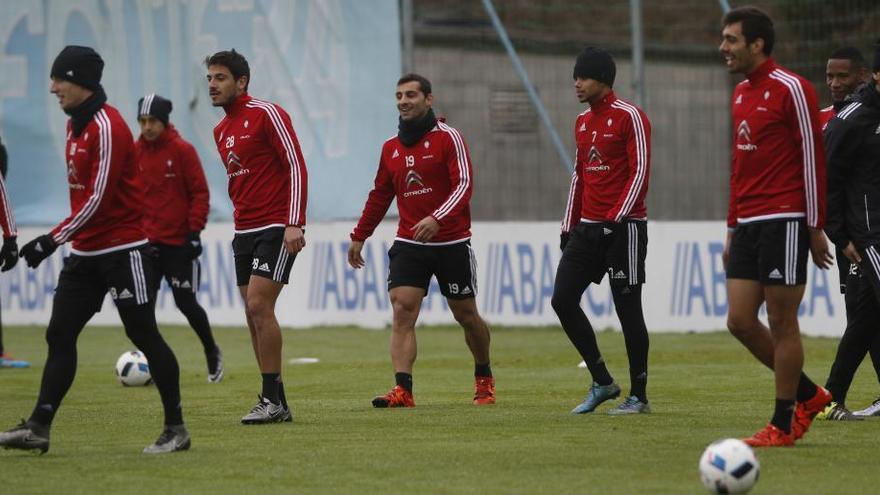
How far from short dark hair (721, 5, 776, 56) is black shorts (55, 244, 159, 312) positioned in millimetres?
3472

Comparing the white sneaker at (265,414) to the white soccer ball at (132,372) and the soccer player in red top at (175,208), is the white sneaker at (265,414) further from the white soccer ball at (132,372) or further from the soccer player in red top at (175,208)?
the soccer player in red top at (175,208)

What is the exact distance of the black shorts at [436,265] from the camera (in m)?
11.6

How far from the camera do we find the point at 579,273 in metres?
10.6

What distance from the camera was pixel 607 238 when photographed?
10570 mm

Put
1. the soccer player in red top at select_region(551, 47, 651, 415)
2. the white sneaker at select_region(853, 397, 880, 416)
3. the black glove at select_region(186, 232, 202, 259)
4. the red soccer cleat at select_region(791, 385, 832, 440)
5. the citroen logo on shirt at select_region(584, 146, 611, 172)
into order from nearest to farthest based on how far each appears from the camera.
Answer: the red soccer cleat at select_region(791, 385, 832, 440) → the white sneaker at select_region(853, 397, 880, 416) → the soccer player in red top at select_region(551, 47, 651, 415) → the citroen logo on shirt at select_region(584, 146, 611, 172) → the black glove at select_region(186, 232, 202, 259)

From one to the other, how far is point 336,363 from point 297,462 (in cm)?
785

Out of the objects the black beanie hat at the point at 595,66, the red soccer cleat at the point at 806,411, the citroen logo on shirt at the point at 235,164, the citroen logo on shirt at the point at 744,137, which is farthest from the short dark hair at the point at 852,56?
the citroen logo on shirt at the point at 235,164

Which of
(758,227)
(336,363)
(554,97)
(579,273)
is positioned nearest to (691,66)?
(554,97)

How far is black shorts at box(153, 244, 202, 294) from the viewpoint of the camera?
14352 millimetres

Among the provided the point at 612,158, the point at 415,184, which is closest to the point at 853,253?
the point at 612,158

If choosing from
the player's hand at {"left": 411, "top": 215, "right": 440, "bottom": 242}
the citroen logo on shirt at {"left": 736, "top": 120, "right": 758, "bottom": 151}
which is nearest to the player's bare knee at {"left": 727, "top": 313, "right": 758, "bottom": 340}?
the citroen logo on shirt at {"left": 736, "top": 120, "right": 758, "bottom": 151}

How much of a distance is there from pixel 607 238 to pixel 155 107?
17.4ft

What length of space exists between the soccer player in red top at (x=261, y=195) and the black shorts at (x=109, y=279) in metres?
1.45

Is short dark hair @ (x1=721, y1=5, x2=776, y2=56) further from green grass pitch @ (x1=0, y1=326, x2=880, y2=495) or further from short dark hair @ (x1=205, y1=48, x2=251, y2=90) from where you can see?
short dark hair @ (x1=205, y1=48, x2=251, y2=90)
